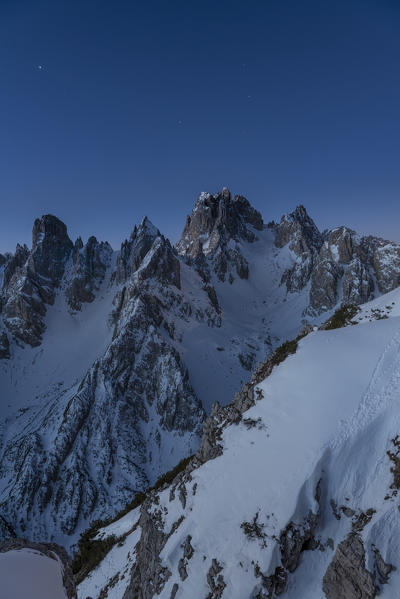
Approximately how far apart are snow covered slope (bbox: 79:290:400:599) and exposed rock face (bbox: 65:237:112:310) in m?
143

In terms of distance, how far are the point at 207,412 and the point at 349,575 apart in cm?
7848

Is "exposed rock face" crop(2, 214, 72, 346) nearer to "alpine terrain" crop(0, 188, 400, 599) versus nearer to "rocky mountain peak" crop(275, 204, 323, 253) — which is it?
"alpine terrain" crop(0, 188, 400, 599)

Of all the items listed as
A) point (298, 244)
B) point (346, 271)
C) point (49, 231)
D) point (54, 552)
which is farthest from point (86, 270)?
point (54, 552)

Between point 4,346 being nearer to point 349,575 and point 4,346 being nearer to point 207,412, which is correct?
point 207,412

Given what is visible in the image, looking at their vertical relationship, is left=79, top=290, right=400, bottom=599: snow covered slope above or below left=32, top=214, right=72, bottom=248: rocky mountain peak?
below

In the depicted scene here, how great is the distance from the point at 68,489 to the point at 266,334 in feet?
310

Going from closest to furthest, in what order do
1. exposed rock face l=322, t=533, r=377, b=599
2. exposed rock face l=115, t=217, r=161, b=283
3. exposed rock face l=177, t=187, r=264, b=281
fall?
exposed rock face l=322, t=533, r=377, b=599 → exposed rock face l=115, t=217, r=161, b=283 → exposed rock face l=177, t=187, r=264, b=281

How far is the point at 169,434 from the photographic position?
83.7 metres

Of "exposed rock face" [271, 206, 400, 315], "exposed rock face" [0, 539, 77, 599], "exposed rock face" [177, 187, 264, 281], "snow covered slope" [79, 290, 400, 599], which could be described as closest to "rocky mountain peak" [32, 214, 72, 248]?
"exposed rock face" [177, 187, 264, 281]

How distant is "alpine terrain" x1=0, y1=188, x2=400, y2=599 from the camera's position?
49.9ft

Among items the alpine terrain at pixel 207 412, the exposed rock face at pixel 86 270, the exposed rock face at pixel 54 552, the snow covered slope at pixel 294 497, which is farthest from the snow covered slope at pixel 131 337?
the snow covered slope at pixel 294 497

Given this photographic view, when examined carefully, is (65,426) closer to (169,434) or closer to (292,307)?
(169,434)

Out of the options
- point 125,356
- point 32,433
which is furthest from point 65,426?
point 125,356

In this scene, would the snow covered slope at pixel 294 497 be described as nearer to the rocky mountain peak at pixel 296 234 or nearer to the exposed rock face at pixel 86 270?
the exposed rock face at pixel 86 270
